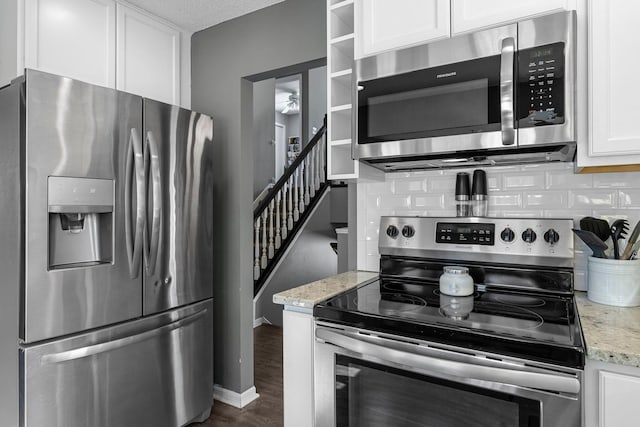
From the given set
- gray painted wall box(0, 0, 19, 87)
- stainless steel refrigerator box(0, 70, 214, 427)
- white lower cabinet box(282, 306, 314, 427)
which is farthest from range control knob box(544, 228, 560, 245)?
gray painted wall box(0, 0, 19, 87)

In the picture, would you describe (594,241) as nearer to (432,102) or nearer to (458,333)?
(458,333)

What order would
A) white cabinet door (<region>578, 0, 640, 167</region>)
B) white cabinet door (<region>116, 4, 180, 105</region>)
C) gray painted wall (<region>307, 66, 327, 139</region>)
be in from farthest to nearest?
gray painted wall (<region>307, 66, 327, 139</region>)
white cabinet door (<region>116, 4, 180, 105</region>)
white cabinet door (<region>578, 0, 640, 167</region>)

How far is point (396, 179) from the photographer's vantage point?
1.96 meters

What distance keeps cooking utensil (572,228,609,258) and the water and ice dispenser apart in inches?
77.0

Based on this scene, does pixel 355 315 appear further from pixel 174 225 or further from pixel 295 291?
pixel 174 225

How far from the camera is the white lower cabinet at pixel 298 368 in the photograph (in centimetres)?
143

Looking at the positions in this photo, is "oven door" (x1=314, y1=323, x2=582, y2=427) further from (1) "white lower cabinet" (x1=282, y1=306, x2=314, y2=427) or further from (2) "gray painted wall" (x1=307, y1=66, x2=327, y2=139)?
(2) "gray painted wall" (x1=307, y1=66, x2=327, y2=139)

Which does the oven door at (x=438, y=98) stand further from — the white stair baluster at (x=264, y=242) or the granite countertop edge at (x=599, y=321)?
the white stair baluster at (x=264, y=242)

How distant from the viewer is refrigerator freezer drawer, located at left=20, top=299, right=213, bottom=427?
61.7 inches

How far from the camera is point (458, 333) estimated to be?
3.63 feet

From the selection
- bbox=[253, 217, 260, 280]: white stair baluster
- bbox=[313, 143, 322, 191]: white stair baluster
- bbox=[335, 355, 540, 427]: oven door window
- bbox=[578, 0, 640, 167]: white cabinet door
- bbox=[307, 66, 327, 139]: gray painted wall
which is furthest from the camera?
bbox=[307, 66, 327, 139]: gray painted wall

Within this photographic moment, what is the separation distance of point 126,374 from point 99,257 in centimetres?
58

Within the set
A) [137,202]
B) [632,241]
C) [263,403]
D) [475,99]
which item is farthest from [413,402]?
[263,403]

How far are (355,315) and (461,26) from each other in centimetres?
117
